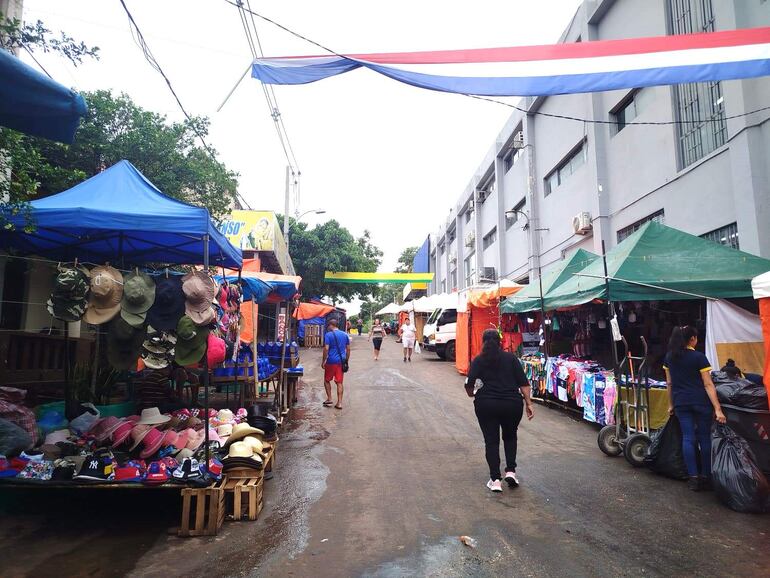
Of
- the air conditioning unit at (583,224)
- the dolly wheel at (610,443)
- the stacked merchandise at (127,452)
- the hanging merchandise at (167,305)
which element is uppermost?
the air conditioning unit at (583,224)

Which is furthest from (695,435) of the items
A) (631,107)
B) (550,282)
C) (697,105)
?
(631,107)

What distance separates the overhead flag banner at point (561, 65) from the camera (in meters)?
5.62

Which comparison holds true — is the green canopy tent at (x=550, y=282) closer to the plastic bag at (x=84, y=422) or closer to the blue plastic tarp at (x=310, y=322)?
the plastic bag at (x=84, y=422)

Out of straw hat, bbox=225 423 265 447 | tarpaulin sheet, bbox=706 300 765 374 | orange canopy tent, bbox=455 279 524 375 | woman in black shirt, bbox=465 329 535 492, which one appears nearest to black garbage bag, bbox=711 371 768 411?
tarpaulin sheet, bbox=706 300 765 374

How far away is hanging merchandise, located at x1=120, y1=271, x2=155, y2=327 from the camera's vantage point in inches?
195

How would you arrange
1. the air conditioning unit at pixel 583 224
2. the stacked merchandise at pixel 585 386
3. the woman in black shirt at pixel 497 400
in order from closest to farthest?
the woman in black shirt at pixel 497 400
the stacked merchandise at pixel 585 386
the air conditioning unit at pixel 583 224

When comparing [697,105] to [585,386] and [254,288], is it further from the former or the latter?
[254,288]

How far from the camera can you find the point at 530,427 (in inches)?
339

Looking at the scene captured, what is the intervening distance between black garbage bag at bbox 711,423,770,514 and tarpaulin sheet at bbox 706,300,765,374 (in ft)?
9.68

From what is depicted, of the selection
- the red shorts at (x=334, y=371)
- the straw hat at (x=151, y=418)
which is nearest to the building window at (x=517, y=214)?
the red shorts at (x=334, y=371)

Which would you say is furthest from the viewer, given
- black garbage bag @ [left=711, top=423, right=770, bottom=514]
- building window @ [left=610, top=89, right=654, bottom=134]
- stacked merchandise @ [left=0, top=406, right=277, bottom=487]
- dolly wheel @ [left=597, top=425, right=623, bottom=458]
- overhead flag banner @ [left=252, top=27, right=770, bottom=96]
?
building window @ [left=610, top=89, right=654, bottom=134]

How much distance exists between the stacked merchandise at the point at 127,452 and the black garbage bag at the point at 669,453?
4.59 metres

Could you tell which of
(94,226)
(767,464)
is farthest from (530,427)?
(94,226)

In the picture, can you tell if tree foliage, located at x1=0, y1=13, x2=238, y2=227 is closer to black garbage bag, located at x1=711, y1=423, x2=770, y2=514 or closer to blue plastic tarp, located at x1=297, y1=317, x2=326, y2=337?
black garbage bag, located at x1=711, y1=423, x2=770, y2=514
